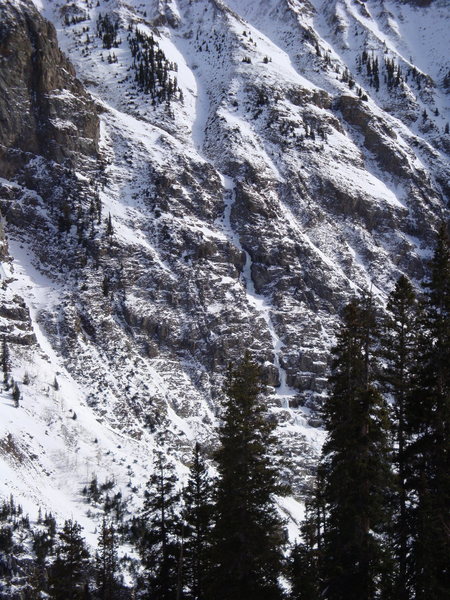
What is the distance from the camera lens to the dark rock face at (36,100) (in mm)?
123250

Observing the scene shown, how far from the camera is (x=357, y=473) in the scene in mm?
21672

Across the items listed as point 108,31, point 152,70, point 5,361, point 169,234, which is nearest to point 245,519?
point 5,361

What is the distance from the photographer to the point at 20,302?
94.6 m

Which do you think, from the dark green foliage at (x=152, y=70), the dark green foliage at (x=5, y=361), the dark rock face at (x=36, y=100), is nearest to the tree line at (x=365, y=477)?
the dark green foliage at (x=5, y=361)

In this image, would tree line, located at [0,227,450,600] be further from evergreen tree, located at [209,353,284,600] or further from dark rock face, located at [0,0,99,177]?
dark rock face, located at [0,0,99,177]

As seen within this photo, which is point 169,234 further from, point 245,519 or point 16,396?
point 245,519

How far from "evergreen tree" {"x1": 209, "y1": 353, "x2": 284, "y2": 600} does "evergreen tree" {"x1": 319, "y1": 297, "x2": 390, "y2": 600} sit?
221cm

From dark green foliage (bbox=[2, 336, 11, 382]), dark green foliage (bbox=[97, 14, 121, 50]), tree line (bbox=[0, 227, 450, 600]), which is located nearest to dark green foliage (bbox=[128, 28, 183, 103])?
dark green foliage (bbox=[97, 14, 121, 50])

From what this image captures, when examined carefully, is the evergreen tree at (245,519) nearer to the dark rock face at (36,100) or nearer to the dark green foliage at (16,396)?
the dark green foliage at (16,396)

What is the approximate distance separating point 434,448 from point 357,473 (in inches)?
112

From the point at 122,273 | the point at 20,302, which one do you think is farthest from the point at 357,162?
the point at 20,302

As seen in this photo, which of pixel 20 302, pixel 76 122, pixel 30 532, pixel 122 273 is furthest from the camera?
pixel 76 122

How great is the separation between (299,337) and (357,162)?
60132 millimetres

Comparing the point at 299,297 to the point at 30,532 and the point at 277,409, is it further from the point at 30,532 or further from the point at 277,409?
the point at 30,532
